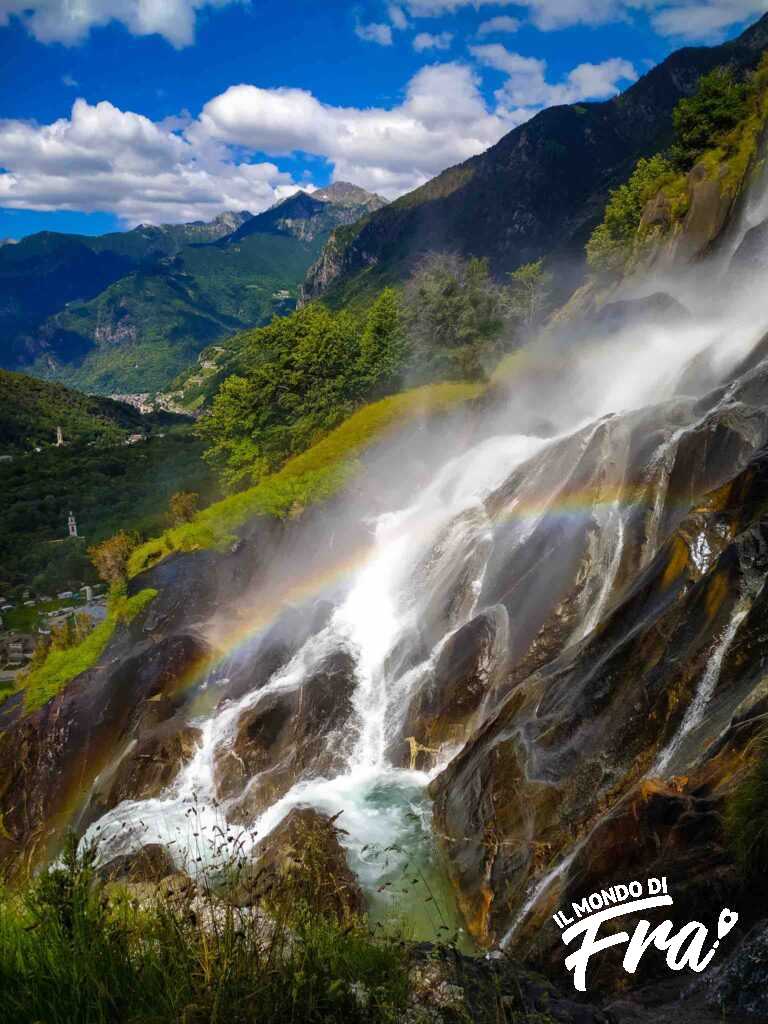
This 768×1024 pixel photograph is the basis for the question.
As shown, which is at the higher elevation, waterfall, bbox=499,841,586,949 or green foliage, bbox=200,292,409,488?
green foliage, bbox=200,292,409,488

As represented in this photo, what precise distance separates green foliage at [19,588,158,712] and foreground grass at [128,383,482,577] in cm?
318

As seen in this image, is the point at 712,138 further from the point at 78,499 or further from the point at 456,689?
the point at 78,499

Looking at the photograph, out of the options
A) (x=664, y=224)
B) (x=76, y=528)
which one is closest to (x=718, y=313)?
(x=664, y=224)

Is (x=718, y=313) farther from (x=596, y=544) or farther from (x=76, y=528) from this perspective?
(x=76, y=528)

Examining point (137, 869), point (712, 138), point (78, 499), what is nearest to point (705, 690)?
point (137, 869)

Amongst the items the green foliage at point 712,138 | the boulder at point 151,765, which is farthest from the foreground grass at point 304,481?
the green foliage at point 712,138

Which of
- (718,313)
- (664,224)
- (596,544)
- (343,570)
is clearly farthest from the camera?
(664,224)

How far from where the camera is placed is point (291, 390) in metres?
40.7

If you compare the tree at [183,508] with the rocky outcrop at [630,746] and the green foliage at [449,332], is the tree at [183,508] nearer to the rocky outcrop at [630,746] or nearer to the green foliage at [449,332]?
the green foliage at [449,332]

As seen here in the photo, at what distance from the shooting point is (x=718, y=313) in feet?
101

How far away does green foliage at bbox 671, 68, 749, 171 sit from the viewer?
4072 centimetres

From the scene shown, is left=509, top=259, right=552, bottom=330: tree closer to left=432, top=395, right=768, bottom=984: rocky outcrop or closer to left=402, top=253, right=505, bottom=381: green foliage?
left=402, top=253, right=505, bottom=381: green foliage

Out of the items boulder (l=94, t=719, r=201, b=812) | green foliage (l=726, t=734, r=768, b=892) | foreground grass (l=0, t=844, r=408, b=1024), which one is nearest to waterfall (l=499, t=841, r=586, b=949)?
green foliage (l=726, t=734, r=768, b=892)

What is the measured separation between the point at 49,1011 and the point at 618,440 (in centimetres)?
2072
